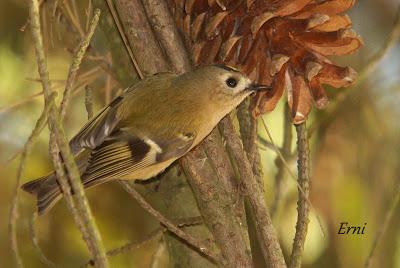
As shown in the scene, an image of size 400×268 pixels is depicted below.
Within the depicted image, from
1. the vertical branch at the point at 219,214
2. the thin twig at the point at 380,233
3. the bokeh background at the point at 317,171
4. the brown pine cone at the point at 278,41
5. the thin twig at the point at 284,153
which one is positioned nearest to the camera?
the thin twig at the point at 380,233

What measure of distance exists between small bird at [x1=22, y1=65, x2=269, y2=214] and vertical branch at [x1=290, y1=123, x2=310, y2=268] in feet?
0.83

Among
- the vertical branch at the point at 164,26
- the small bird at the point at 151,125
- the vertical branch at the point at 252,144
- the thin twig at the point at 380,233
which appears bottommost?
the thin twig at the point at 380,233

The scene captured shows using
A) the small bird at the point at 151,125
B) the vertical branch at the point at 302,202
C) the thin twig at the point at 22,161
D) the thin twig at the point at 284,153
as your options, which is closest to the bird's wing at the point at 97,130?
the small bird at the point at 151,125

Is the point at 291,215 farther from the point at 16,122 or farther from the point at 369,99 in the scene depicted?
the point at 16,122

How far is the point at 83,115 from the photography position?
200 cm

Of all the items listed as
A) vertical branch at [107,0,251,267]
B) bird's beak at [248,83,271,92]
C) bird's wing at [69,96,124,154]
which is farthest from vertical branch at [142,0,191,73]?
bird's wing at [69,96,124,154]

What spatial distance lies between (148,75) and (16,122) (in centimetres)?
64

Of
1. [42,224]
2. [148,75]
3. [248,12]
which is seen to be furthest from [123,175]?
[42,224]

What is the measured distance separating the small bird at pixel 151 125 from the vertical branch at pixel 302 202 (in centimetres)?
25

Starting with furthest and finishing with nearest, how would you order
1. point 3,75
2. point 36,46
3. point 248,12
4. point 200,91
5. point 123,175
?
point 3,75, point 200,91, point 123,175, point 248,12, point 36,46

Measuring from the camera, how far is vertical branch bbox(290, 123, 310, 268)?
1.07 meters

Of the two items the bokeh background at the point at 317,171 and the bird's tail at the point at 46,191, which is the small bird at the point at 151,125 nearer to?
the bird's tail at the point at 46,191

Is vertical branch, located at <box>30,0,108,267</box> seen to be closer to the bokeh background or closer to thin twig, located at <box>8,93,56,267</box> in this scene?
thin twig, located at <box>8,93,56,267</box>

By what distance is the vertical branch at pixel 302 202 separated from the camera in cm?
107
